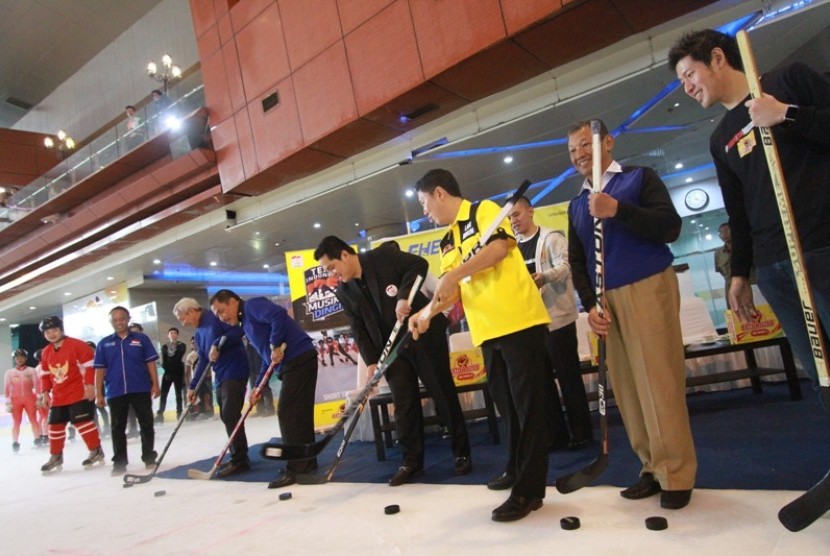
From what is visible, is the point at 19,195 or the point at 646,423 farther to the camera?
the point at 19,195

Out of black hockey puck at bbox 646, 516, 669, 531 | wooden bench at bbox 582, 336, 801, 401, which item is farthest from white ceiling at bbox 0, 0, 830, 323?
black hockey puck at bbox 646, 516, 669, 531

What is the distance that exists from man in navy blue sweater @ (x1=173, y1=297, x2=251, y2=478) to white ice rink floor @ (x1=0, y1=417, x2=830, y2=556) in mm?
423

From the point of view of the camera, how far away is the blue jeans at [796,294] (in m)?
1.49

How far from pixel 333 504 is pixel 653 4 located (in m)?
5.58

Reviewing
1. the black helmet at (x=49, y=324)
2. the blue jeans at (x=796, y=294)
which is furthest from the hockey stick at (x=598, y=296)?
the black helmet at (x=49, y=324)

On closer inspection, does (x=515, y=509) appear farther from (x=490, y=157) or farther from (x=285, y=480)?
(x=490, y=157)

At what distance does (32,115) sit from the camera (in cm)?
1816

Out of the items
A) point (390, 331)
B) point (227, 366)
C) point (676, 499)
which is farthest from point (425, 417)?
point (676, 499)

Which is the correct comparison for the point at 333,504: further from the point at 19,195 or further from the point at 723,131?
the point at 19,195

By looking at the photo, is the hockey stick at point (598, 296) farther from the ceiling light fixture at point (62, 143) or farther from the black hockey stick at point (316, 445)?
the ceiling light fixture at point (62, 143)

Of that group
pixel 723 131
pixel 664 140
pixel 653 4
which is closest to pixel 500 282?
pixel 723 131

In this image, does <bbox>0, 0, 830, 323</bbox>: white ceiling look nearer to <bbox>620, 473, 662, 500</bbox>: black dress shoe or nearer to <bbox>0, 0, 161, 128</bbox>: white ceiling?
<bbox>620, 473, 662, 500</bbox>: black dress shoe

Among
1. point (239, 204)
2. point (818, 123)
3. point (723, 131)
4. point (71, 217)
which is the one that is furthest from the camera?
point (71, 217)

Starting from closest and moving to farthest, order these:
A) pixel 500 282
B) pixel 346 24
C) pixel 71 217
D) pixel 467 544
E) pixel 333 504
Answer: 1. pixel 467 544
2. pixel 500 282
3. pixel 333 504
4. pixel 346 24
5. pixel 71 217
